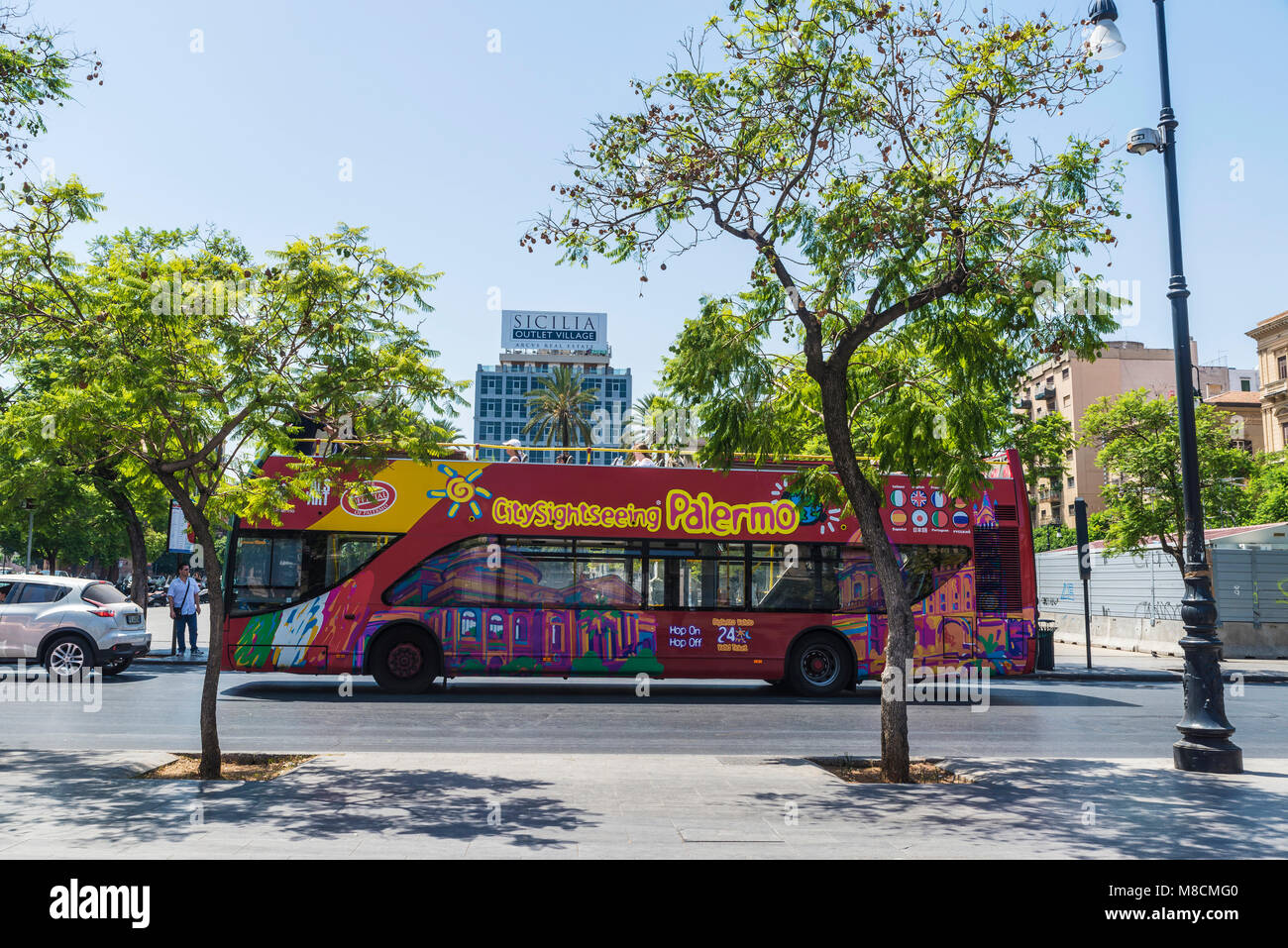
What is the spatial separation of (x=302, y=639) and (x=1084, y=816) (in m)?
11.9

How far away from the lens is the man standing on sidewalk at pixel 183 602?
21.1 meters

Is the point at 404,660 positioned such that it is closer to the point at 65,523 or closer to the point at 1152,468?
the point at 1152,468

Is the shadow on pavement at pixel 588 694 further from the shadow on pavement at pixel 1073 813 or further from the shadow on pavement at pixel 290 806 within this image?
the shadow on pavement at pixel 1073 813

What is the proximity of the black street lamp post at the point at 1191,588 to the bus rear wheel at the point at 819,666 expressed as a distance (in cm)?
649

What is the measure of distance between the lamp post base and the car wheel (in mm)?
16643

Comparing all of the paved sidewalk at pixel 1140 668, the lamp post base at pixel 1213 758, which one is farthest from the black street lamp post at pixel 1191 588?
the paved sidewalk at pixel 1140 668

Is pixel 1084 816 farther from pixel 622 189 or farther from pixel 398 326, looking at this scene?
pixel 398 326

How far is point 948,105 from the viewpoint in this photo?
913 centimetres

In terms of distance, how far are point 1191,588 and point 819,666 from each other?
288 inches

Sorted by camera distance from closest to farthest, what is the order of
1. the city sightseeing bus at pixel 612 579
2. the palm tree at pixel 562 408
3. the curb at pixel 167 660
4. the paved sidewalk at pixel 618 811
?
the paved sidewalk at pixel 618 811 < the city sightseeing bus at pixel 612 579 < the curb at pixel 167 660 < the palm tree at pixel 562 408

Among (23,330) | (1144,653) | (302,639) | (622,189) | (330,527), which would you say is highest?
(622,189)

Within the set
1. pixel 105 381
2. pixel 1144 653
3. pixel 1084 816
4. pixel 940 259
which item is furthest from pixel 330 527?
pixel 1144 653

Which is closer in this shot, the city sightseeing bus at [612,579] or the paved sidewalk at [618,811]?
the paved sidewalk at [618,811]

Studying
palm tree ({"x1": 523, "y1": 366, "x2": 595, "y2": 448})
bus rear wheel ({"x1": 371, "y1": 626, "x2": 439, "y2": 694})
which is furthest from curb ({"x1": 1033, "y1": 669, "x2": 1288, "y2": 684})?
palm tree ({"x1": 523, "y1": 366, "x2": 595, "y2": 448})
